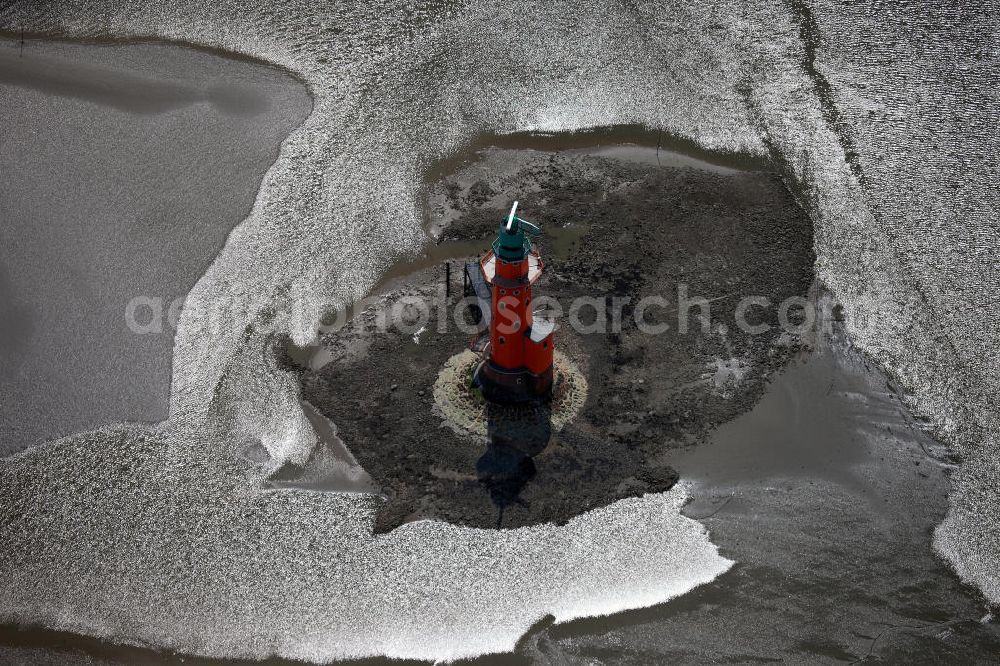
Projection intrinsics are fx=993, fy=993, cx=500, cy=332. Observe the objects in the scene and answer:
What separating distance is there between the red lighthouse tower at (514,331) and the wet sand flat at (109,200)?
5321 millimetres

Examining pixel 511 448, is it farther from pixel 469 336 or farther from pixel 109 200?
pixel 109 200

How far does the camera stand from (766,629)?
12875mm

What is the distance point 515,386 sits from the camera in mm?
15609

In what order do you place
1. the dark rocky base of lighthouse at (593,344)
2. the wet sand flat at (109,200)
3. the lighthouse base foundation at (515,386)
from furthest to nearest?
the wet sand flat at (109,200) < the lighthouse base foundation at (515,386) < the dark rocky base of lighthouse at (593,344)

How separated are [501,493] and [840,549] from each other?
479cm

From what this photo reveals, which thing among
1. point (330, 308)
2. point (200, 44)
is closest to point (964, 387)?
point (330, 308)

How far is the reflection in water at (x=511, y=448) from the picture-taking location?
47.4 ft

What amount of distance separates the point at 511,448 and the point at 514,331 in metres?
1.77

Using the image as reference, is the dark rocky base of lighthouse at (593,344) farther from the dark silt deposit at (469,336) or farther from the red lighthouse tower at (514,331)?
the red lighthouse tower at (514,331)

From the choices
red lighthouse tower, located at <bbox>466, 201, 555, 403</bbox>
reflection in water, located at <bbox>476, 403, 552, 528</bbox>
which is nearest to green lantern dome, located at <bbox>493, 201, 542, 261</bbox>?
red lighthouse tower, located at <bbox>466, 201, 555, 403</bbox>

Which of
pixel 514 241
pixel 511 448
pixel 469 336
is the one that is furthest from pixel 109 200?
pixel 511 448

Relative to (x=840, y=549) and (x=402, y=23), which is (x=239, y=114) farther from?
(x=840, y=549)

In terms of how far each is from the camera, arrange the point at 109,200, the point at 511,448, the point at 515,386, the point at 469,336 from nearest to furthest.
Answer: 1. the point at 511,448
2. the point at 515,386
3. the point at 469,336
4. the point at 109,200

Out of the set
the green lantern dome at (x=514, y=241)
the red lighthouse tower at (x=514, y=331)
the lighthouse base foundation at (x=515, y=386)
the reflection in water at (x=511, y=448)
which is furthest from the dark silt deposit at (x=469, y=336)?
the green lantern dome at (x=514, y=241)
